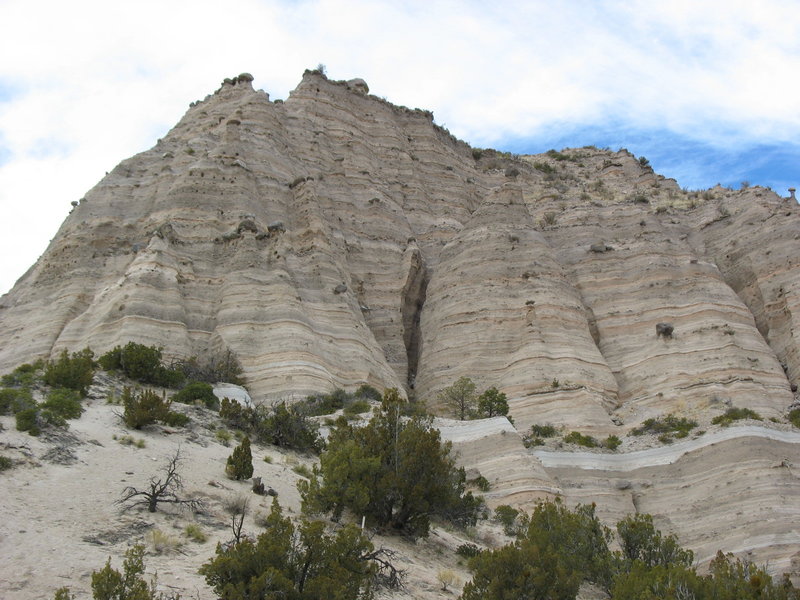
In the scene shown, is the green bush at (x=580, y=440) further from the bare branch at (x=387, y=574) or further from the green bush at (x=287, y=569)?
the green bush at (x=287, y=569)

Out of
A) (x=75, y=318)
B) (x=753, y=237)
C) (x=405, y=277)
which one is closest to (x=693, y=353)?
(x=753, y=237)

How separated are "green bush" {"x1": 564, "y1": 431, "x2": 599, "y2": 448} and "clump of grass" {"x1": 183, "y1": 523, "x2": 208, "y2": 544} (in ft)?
58.3

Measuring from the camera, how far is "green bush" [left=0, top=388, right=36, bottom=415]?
55.5 ft

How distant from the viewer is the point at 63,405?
1816cm

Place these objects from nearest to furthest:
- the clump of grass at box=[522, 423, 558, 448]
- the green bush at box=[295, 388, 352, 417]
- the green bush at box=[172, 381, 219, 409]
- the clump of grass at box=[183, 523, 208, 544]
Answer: the clump of grass at box=[183, 523, 208, 544]
the green bush at box=[172, 381, 219, 409]
the green bush at box=[295, 388, 352, 417]
the clump of grass at box=[522, 423, 558, 448]

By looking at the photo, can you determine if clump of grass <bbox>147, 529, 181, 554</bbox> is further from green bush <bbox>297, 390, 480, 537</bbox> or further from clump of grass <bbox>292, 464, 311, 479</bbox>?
clump of grass <bbox>292, 464, 311, 479</bbox>

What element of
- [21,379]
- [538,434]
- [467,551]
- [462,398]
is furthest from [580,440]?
[21,379]

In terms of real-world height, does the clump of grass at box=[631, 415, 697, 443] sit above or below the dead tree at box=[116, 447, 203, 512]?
above

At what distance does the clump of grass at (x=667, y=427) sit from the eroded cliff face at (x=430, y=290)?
71 centimetres

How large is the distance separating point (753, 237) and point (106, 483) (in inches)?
1432

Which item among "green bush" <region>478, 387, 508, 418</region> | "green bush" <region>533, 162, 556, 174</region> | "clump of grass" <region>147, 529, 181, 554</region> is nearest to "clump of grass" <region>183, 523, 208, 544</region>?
"clump of grass" <region>147, 529, 181, 554</region>

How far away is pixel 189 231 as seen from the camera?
3519 centimetres

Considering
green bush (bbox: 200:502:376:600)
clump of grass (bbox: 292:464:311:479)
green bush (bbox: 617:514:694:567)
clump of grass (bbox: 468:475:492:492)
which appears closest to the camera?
green bush (bbox: 200:502:376:600)

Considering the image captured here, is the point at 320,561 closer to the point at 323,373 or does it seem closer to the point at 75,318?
the point at 323,373
